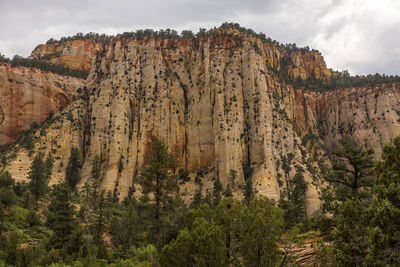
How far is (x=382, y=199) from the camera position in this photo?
11734 mm

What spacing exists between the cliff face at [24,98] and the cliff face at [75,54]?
14.8 meters

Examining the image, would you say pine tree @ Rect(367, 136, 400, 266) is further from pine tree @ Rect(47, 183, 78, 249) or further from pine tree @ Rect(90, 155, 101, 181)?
pine tree @ Rect(90, 155, 101, 181)

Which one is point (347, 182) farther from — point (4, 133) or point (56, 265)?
point (4, 133)

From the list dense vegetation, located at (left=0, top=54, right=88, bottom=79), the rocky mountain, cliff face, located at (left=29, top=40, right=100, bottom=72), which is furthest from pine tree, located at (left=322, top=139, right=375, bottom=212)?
cliff face, located at (left=29, top=40, right=100, bottom=72)

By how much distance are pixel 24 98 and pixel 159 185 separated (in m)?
71.6

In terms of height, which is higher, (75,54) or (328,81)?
(75,54)

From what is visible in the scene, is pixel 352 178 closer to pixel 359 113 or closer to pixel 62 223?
pixel 62 223

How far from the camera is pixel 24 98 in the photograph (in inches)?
3253

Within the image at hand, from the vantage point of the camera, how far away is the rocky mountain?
70688mm

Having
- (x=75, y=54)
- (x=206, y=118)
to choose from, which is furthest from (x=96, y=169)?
(x=75, y=54)

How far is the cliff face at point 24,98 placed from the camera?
80.6 meters

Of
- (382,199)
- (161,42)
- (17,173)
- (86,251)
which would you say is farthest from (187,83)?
(382,199)

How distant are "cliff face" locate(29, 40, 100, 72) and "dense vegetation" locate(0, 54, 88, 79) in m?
5.64

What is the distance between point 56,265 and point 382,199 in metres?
17.8
